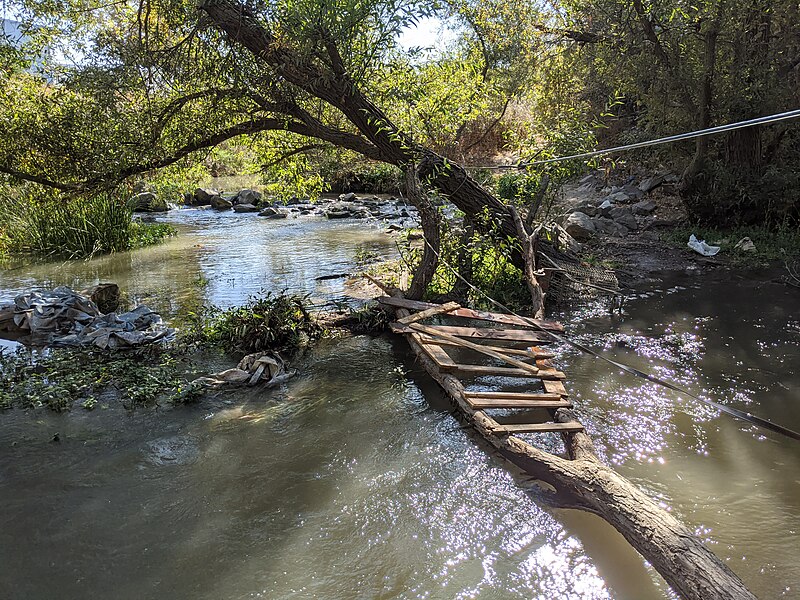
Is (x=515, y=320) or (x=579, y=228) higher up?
(x=579, y=228)

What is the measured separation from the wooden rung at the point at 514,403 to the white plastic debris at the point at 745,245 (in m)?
7.15

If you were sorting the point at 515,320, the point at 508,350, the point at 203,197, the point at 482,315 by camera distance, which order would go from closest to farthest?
the point at 508,350 → the point at 515,320 → the point at 482,315 → the point at 203,197

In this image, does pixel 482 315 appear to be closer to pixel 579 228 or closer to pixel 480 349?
pixel 480 349

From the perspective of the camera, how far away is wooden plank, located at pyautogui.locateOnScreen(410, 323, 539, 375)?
491 centimetres

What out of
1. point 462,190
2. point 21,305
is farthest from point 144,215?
point 462,190

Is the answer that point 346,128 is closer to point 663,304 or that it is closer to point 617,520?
point 663,304

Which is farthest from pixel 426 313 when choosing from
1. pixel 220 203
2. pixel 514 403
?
pixel 220 203

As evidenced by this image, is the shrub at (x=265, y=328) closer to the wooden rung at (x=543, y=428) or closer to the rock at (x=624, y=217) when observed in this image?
the wooden rung at (x=543, y=428)

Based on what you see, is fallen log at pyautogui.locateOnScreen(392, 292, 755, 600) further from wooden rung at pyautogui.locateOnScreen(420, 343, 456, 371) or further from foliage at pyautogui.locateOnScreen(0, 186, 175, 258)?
foliage at pyautogui.locateOnScreen(0, 186, 175, 258)

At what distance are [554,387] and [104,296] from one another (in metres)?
6.69

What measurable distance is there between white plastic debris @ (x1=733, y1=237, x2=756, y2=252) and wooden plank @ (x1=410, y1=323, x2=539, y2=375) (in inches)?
263

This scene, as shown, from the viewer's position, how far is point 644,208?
12.8m

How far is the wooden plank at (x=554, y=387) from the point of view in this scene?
4465 millimetres

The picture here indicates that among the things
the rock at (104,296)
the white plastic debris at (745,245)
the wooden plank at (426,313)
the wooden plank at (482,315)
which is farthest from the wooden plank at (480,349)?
the white plastic debris at (745,245)
